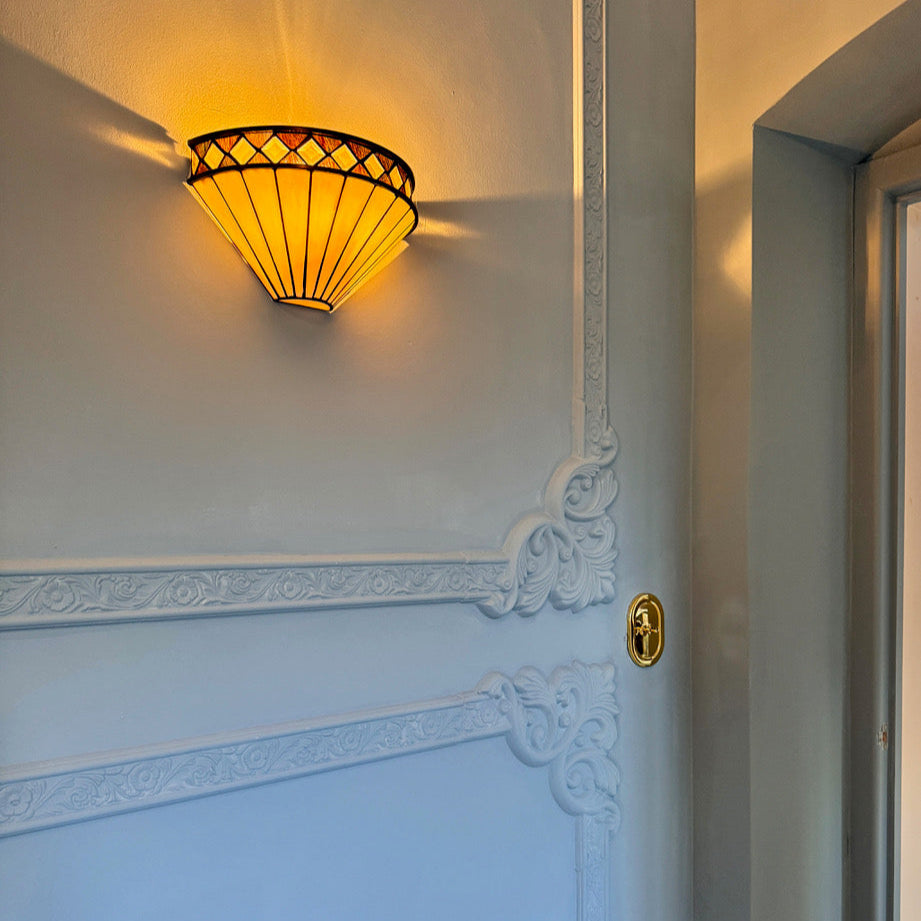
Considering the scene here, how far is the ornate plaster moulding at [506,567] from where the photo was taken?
1135 millimetres

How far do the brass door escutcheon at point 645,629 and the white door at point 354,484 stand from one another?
3 cm

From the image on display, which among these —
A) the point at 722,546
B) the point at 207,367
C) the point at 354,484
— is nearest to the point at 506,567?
the point at 354,484

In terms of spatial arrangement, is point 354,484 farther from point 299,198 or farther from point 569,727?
point 569,727

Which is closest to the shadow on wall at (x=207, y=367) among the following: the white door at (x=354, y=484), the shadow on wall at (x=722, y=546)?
the white door at (x=354, y=484)

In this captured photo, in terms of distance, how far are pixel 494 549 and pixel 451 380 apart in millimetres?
281

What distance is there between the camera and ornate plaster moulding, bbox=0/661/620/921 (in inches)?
44.1

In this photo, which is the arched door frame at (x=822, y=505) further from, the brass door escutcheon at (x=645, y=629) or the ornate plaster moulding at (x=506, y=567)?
the ornate plaster moulding at (x=506, y=567)

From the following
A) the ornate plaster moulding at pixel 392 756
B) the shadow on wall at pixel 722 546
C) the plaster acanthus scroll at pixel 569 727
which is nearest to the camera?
the ornate plaster moulding at pixel 392 756

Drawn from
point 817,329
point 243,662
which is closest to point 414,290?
point 243,662

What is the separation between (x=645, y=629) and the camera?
1.69 metres

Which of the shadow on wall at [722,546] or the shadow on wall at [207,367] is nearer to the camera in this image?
the shadow on wall at [207,367]

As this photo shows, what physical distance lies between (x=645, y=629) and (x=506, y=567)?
0.35 metres

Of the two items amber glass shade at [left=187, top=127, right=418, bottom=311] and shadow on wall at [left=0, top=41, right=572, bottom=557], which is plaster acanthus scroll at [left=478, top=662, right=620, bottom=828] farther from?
amber glass shade at [left=187, top=127, right=418, bottom=311]

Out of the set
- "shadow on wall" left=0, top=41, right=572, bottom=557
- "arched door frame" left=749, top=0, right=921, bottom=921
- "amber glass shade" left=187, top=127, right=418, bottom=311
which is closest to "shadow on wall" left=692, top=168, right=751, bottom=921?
"arched door frame" left=749, top=0, right=921, bottom=921
